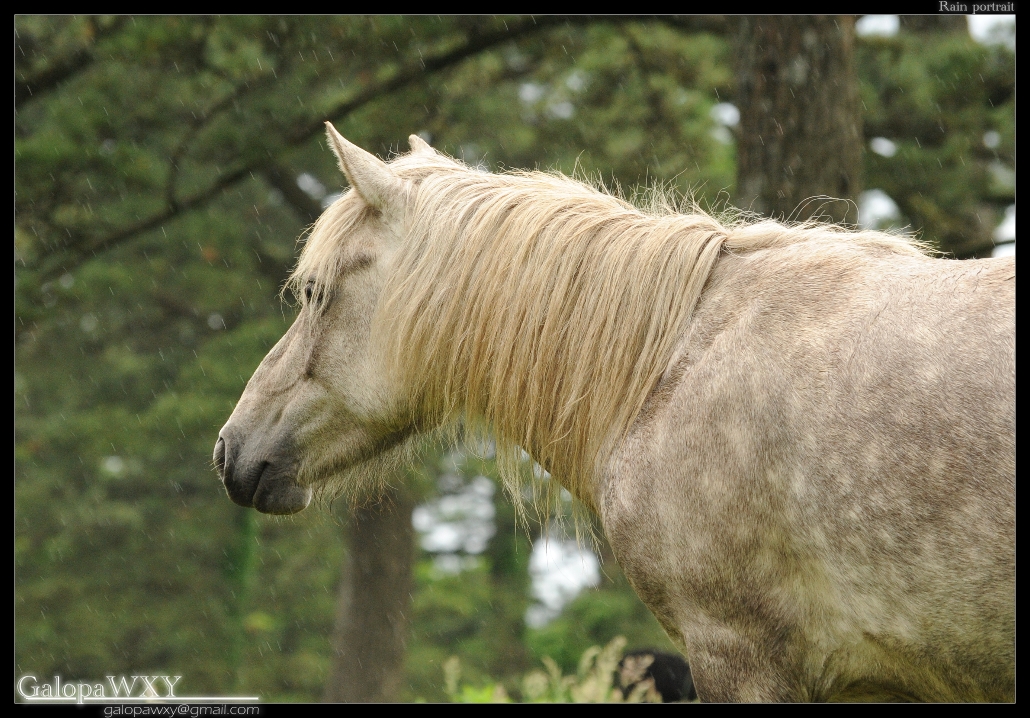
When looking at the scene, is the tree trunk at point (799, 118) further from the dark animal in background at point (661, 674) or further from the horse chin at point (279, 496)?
the horse chin at point (279, 496)

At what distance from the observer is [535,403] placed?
2.94m

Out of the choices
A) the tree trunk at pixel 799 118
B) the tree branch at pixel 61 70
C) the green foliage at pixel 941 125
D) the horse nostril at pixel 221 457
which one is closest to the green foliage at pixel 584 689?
the horse nostril at pixel 221 457

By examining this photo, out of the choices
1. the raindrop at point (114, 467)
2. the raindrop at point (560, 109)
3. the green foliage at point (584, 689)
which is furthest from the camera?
the raindrop at point (114, 467)

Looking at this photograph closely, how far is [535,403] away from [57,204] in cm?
681

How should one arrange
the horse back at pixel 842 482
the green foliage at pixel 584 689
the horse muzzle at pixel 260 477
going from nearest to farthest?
the horse back at pixel 842 482 < the horse muzzle at pixel 260 477 < the green foliage at pixel 584 689

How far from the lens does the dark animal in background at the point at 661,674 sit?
182 inches

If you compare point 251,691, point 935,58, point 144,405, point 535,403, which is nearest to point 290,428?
point 535,403

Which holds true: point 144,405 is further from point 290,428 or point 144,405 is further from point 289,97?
point 290,428

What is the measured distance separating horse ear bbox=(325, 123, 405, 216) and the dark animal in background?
2.75m

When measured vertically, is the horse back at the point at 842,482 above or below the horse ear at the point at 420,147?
below

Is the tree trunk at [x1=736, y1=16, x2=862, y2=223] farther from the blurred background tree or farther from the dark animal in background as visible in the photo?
the dark animal in background

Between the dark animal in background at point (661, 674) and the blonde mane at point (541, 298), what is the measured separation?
191 centimetres

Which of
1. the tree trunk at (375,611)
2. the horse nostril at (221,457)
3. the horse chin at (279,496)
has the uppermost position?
the horse nostril at (221,457)

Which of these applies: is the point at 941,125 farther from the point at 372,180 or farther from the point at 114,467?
the point at 114,467
